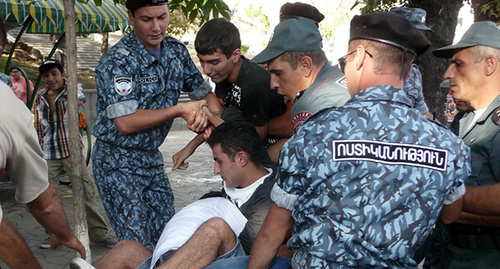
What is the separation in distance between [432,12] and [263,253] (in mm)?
5423

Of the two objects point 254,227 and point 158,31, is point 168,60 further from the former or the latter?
point 254,227

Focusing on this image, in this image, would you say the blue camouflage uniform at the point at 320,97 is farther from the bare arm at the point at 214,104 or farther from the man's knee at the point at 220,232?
the bare arm at the point at 214,104

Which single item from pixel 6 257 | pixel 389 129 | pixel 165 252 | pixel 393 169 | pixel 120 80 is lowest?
pixel 165 252

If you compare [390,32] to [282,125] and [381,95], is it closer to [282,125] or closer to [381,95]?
[381,95]

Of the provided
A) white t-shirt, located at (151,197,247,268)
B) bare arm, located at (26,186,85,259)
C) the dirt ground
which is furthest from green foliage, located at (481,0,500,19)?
the dirt ground

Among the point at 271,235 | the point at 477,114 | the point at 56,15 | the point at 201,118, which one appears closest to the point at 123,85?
the point at 201,118

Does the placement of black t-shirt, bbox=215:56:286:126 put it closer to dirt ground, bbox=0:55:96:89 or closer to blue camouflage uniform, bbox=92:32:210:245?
blue camouflage uniform, bbox=92:32:210:245

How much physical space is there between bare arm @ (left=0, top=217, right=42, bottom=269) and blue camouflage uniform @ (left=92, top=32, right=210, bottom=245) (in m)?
1.29

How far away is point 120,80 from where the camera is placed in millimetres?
3246

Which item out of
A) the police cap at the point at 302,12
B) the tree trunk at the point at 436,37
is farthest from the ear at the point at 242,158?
the tree trunk at the point at 436,37

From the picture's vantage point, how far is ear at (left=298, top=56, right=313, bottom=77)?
265 centimetres

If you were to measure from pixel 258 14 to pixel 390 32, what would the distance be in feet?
124

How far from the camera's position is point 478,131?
7.94 feet

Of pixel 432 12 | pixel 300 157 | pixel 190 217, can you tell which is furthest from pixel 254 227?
pixel 432 12
